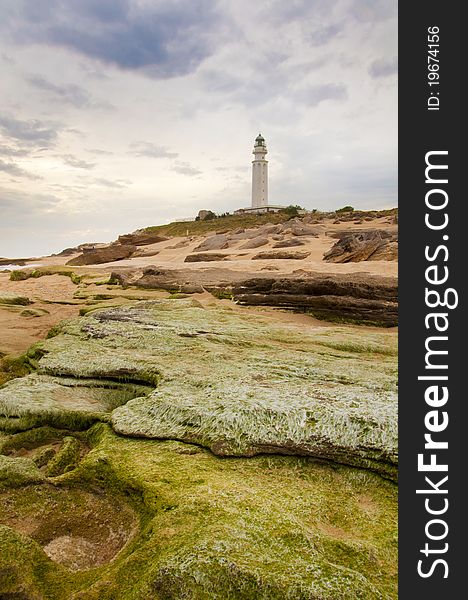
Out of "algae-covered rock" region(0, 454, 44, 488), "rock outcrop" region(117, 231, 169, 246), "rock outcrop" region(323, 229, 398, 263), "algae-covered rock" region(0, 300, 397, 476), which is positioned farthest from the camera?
"rock outcrop" region(117, 231, 169, 246)

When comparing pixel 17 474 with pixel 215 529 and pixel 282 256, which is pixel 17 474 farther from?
pixel 282 256

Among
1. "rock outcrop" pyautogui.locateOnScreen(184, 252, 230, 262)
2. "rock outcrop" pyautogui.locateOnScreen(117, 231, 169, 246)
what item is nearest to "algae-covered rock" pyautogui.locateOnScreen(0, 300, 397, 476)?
"rock outcrop" pyautogui.locateOnScreen(184, 252, 230, 262)

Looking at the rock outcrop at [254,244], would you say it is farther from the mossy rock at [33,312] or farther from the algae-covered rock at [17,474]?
the algae-covered rock at [17,474]

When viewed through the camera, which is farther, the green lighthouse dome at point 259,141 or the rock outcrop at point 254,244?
the green lighthouse dome at point 259,141

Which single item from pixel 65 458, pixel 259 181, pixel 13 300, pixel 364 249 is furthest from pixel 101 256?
pixel 259 181

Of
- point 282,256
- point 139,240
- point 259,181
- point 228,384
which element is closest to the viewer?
point 228,384

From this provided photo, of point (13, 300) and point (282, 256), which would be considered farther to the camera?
point (282, 256)

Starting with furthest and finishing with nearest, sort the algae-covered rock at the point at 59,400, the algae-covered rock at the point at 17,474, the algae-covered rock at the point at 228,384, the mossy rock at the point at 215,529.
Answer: the algae-covered rock at the point at 59,400
the algae-covered rock at the point at 228,384
the algae-covered rock at the point at 17,474
the mossy rock at the point at 215,529

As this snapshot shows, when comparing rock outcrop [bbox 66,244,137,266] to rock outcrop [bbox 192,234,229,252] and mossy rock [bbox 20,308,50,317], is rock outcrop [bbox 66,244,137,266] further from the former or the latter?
mossy rock [bbox 20,308,50,317]

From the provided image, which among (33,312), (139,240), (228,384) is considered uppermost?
(139,240)

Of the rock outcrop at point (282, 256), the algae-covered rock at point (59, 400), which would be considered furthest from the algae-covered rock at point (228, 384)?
the rock outcrop at point (282, 256)

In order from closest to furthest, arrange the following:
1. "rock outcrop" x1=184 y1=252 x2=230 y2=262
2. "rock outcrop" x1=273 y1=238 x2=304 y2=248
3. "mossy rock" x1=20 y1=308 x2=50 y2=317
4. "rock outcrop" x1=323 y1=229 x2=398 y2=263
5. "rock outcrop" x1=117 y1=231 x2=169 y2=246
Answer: "mossy rock" x1=20 y1=308 x2=50 y2=317
"rock outcrop" x1=323 y1=229 x2=398 y2=263
"rock outcrop" x1=184 y1=252 x2=230 y2=262
"rock outcrop" x1=273 y1=238 x2=304 y2=248
"rock outcrop" x1=117 y1=231 x2=169 y2=246

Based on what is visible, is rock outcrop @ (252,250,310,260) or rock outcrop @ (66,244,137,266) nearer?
rock outcrop @ (252,250,310,260)

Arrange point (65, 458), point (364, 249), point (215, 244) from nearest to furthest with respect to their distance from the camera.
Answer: point (65, 458) → point (364, 249) → point (215, 244)
